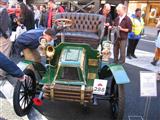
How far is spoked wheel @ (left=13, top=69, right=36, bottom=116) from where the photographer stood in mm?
4492

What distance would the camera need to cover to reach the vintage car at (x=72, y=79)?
4531mm

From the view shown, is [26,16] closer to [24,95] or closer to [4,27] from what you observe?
[4,27]

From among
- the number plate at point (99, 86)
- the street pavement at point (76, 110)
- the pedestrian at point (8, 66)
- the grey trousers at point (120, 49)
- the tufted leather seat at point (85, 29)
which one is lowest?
the street pavement at point (76, 110)

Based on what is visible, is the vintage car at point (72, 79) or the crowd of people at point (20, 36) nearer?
the crowd of people at point (20, 36)

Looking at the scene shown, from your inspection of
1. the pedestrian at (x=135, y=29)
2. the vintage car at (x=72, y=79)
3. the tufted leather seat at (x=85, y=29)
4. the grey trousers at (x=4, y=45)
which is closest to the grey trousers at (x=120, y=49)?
the tufted leather seat at (x=85, y=29)

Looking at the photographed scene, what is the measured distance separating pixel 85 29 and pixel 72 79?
388cm

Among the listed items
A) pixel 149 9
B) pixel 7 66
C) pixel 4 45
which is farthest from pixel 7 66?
pixel 149 9

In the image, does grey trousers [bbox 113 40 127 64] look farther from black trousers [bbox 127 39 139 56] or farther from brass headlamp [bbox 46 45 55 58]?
brass headlamp [bbox 46 45 55 58]

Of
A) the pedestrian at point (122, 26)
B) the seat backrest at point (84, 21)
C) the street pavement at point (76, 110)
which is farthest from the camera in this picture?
the seat backrest at point (84, 21)

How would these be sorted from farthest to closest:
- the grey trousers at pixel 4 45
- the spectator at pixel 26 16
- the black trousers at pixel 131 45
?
the black trousers at pixel 131 45 < the spectator at pixel 26 16 < the grey trousers at pixel 4 45

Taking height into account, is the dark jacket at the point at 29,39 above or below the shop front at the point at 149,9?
above

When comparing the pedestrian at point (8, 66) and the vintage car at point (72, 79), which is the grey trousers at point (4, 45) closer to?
the vintage car at point (72, 79)

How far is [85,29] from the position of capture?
27.5ft

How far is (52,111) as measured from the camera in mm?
5086
